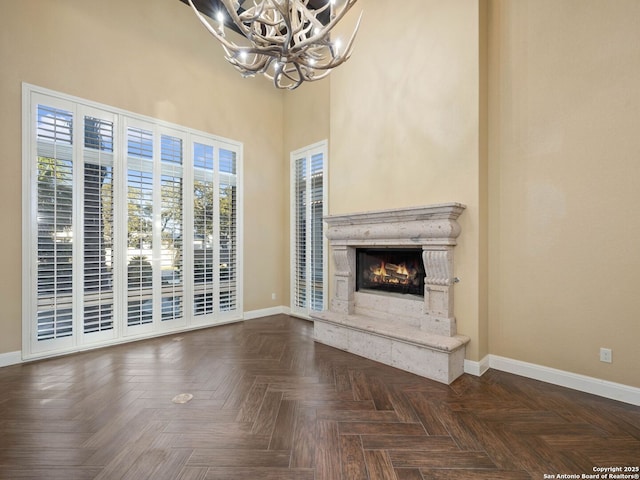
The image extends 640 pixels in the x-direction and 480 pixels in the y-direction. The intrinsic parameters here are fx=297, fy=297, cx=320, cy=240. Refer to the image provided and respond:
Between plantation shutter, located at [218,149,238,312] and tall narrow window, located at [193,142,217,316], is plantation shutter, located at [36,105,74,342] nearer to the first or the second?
tall narrow window, located at [193,142,217,316]

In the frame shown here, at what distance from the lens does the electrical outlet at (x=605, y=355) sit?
8.43 feet

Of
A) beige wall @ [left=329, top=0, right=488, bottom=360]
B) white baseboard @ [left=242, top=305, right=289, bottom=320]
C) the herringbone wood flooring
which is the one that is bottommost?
the herringbone wood flooring

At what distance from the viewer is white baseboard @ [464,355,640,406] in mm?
2492

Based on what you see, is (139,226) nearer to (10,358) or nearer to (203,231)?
(203,231)

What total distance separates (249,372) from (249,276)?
7.94ft

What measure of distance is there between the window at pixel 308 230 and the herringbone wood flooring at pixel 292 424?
1843mm

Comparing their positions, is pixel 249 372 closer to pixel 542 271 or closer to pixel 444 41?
pixel 542 271

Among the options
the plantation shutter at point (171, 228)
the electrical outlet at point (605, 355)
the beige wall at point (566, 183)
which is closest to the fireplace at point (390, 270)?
the beige wall at point (566, 183)

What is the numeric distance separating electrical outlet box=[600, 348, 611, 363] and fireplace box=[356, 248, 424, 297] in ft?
5.20

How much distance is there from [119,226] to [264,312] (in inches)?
108

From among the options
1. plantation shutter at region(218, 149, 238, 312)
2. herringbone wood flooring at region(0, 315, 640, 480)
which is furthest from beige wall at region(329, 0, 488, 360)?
plantation shutter at region(218, 149, 238, 312)

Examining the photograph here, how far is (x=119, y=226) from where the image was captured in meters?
3.94

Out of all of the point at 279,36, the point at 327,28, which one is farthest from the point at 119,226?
the point at 327,28

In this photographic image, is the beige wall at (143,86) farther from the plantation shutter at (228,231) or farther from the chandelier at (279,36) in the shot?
the chandelier at (279,36)
